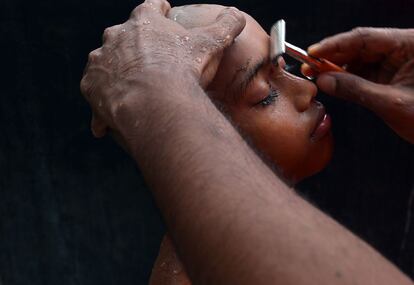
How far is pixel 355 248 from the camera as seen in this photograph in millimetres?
1015

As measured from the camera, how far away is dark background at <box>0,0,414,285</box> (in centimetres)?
268

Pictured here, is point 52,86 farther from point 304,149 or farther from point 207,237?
point 207,237

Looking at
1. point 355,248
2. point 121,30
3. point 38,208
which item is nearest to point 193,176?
point 355,248

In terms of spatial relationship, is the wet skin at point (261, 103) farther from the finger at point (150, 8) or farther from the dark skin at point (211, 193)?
the dark skin at point (211, 193)

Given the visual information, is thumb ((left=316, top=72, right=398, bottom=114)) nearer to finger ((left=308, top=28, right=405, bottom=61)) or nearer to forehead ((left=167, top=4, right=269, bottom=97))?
finger ((left=308, top=28, right=405, bottom=61))

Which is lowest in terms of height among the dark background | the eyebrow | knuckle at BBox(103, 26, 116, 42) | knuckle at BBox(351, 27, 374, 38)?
the dark background

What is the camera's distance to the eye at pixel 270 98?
70.6 inches

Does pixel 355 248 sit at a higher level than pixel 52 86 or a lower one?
higher

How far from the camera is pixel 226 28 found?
1.58 m

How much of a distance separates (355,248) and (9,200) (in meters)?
2.11

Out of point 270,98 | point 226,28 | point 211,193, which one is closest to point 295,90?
point 270,98

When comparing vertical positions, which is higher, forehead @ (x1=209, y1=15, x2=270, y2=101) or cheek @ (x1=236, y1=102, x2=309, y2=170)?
forehead @ (x1=209, y1=15, x2=270, y2=101)

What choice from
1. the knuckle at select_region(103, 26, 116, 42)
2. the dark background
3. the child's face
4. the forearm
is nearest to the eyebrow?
the child's face

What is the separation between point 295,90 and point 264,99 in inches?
3.8
